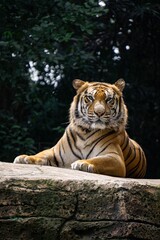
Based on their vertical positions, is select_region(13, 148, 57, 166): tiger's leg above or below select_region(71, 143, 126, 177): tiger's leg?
below

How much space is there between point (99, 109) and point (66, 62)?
613 centimetres

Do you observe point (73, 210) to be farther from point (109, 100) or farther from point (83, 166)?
point (109, 100)

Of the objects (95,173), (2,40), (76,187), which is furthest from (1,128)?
(76,187)

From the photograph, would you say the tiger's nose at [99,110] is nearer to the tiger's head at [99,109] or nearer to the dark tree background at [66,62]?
the tiger's head at [99,109]

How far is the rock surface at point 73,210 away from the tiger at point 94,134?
127cm

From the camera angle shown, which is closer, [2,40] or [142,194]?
[142,194]

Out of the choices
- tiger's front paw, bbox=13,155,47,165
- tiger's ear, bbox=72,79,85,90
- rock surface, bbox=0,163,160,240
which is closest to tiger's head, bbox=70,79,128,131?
tiger's ear, bbox=72,79,85,90

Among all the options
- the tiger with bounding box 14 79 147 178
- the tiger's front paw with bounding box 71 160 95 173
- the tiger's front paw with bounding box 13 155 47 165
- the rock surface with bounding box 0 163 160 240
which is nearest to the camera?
the rock surface with bounding box 0 163 160 240

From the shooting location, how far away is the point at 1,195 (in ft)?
16.6

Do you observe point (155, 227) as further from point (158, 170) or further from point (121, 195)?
point (158, 170)

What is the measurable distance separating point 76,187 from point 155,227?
0.61 m

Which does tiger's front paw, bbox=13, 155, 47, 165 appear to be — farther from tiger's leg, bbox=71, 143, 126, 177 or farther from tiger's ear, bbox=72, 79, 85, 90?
tiger's ear, bbox=72, 79, 85, 90

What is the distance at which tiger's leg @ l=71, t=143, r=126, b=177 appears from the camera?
6.15 meters

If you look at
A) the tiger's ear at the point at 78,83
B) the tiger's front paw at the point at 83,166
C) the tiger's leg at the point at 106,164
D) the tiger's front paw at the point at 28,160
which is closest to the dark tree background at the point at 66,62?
the tiger's ear at the point at 78,83
